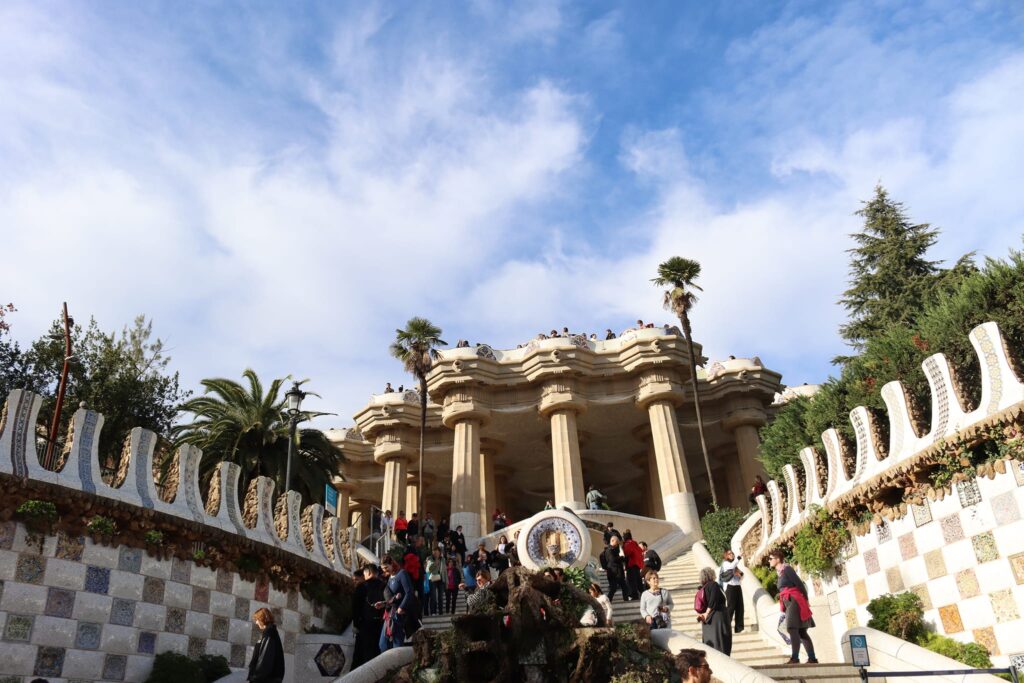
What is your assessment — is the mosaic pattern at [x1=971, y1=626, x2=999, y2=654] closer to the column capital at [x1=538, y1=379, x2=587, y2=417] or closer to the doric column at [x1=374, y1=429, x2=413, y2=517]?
the column capital at [x1=538, y1=379, x2=587, y2=417]

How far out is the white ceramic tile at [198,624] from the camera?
12750 mm

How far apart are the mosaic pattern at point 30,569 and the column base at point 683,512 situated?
22.7 meters

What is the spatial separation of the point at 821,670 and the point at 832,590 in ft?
14.8

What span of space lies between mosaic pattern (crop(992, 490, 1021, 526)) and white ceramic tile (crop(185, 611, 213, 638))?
37.9 feet

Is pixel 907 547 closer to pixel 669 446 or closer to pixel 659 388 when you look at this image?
pixel 669 446

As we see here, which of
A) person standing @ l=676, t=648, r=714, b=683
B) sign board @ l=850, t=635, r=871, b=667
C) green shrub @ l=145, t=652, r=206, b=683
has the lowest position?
person standing @ l=676, t=648, r=714, b=683

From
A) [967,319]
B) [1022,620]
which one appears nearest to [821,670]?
[1022,620]

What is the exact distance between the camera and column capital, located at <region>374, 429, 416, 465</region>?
3735 centimetres

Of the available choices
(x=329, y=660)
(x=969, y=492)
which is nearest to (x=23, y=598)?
(x=329, y=660)

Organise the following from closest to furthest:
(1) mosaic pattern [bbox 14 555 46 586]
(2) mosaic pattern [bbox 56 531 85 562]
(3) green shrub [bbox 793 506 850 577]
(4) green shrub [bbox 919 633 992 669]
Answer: (4) green shrub [bbox 919 633 992 669], (1) mosaic pattern [bbox 14 555 46 586], (2) mosaic pattern [bbox 56 531 85 562], (3) green shrub [bbox 793 506 850 577]

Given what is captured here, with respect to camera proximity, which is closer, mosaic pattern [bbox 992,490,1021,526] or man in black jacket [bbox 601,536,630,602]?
mosaic pattern [bbox 992,490,1021,526]

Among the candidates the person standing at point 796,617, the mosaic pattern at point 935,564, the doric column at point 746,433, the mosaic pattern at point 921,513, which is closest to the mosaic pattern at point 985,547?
the mosaic pattern at point 935,564

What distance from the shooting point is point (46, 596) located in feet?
35.5

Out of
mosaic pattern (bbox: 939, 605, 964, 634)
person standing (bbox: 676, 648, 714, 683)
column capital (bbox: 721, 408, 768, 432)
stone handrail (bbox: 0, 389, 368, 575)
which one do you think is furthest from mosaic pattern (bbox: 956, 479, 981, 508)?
column capital (bbox: 721, 408, 768, 432)
